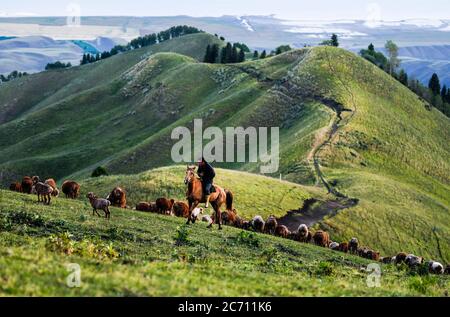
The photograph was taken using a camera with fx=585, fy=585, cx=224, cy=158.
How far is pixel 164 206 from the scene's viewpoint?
38781 mm

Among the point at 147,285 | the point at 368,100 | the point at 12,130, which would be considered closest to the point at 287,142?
the point at 368,100

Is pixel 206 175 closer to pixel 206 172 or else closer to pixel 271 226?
pixel 206 172

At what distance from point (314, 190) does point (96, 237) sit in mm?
43522

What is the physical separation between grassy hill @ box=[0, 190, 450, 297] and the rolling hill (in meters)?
22.5

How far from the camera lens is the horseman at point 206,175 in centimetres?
2952

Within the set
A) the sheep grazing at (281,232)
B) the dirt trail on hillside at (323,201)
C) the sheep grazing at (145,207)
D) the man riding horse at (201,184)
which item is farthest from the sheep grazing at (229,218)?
the dirt trail on hillside at (323,201)

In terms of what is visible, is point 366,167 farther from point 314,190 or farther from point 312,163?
point 314,190

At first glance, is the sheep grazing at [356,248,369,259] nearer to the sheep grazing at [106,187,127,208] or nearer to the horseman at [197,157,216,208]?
the horseman at [197,157,216,208]

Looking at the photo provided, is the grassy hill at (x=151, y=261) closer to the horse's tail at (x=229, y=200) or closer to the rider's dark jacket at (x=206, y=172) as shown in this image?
the horse's tail at (x=229, y=200)

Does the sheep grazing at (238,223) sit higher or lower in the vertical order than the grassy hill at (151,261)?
higher

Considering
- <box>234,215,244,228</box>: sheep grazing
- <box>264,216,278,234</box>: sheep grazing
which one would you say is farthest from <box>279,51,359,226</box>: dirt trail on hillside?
<box>234,215,244,228</box>: sheep grazing

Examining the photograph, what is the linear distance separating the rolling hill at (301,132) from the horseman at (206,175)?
20.9m
